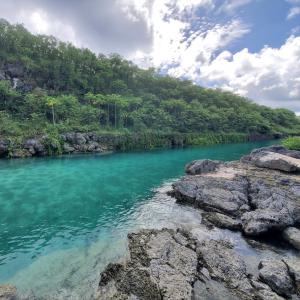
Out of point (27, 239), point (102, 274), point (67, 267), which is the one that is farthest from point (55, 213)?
point (102, 274)

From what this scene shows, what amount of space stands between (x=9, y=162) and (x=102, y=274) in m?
31.2

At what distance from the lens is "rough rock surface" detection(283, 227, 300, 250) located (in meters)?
12.4

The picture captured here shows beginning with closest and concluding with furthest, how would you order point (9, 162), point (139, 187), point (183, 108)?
1. point (139, 187)
2. point (9, 162)
3. point (183, 108)

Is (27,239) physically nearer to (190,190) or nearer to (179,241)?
(179,241)

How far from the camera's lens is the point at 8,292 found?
8633mm

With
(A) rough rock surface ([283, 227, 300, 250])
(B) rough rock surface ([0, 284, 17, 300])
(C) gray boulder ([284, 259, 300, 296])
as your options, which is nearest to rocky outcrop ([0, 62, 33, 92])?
(B) rough rock surface ([0, 284, 17, 300])

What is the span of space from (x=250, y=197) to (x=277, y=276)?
9.50m

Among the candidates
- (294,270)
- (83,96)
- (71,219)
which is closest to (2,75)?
(83,96)

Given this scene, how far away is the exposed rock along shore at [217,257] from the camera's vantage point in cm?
877

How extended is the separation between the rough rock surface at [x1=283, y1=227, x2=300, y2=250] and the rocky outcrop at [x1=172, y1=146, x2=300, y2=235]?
40 cm

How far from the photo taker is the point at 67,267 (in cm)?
1055

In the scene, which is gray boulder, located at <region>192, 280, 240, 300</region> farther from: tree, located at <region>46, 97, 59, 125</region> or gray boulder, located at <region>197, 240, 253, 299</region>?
tree, located at <region>46, 97, 59, 125</region>

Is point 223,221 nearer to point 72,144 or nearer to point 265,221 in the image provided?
point 265,221

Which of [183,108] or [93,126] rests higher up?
[183,108]
